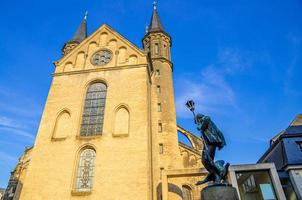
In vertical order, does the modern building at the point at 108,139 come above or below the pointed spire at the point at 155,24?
below

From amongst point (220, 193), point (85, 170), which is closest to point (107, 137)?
point (85, 170)

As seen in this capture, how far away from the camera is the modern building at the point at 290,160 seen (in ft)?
60.0

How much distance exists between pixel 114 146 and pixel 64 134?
3619 millimetres

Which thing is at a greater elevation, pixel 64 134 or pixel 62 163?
pixel 64 134

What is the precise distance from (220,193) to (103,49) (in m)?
16.2

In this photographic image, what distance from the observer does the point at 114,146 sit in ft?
46.8

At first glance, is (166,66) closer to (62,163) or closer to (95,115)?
(95,115)

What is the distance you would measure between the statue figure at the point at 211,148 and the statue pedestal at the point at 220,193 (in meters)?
0.63

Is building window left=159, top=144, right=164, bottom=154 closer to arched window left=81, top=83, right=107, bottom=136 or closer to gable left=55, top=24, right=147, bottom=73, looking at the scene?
arched window left=81, top=83, right=107, bottom=136

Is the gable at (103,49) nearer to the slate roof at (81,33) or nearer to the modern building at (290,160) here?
the slate roof at (81,33)

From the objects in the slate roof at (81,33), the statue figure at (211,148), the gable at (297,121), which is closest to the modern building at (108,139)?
the statue figure at (211,148)

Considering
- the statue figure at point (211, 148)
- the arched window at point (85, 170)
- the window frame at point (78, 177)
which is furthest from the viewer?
the arched window at point (85, 170)

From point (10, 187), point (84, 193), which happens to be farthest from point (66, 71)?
point (10, 187)

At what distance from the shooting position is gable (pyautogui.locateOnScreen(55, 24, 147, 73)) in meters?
18.8
